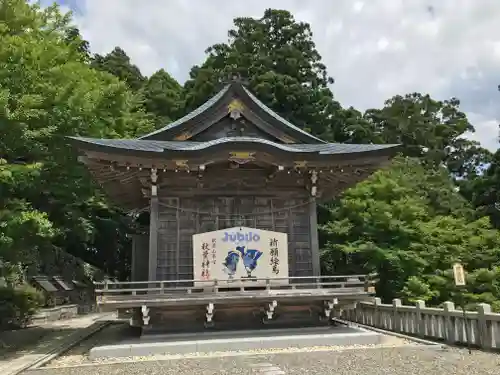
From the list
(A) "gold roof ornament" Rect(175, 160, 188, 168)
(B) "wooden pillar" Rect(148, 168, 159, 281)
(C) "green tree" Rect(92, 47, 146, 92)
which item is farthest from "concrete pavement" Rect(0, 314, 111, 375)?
(C) "green tree" Rect(92, 47, 146, 92)

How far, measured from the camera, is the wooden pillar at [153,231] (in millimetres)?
11938

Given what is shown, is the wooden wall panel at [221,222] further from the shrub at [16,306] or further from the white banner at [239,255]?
the shrub at [16,306]

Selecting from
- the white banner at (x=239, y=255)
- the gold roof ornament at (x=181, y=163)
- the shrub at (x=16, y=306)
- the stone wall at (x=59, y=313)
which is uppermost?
the gold roof ornament at (x=181, y=163)

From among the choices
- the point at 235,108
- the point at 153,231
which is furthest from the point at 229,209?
the point at 235,108

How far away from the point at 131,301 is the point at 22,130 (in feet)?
16.9

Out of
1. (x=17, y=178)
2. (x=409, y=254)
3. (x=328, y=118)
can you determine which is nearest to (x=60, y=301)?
(x=17, y=178)

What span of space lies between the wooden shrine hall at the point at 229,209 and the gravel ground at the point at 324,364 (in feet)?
5.54

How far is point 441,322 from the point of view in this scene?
1125cm

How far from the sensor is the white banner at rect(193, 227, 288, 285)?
1165cm

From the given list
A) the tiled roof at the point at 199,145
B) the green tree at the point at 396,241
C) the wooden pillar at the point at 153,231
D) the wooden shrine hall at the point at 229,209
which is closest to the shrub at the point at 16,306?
the wooden shrine hall at the point at 229,209

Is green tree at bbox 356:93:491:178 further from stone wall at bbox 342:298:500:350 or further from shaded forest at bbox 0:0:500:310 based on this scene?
stone wall at bbox 342:298:500:350

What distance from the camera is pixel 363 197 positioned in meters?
20.2

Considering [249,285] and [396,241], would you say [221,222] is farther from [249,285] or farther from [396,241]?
[396,241]

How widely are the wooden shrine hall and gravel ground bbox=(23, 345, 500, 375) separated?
169cm
